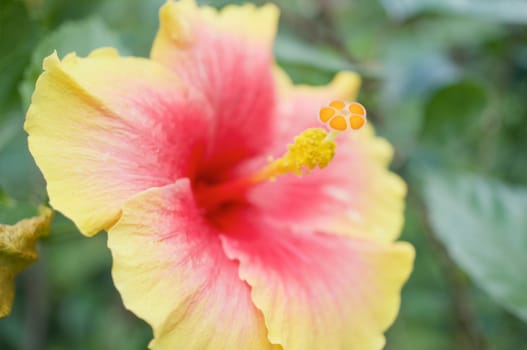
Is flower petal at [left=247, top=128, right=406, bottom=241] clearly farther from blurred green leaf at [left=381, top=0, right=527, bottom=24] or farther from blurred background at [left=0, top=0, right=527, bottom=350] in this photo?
blurred green leaf at [left=381, top=0, right=527, bottom=24]

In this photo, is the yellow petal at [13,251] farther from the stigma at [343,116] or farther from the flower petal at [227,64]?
the stigma at [343,116]

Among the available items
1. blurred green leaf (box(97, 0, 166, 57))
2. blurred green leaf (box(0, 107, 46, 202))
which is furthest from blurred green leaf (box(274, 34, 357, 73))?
blurred green leaf (box(0, 107, 46, 202))

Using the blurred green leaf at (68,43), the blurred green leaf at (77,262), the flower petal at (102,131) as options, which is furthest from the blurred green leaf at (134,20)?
the blurred green leaf at (77,262)

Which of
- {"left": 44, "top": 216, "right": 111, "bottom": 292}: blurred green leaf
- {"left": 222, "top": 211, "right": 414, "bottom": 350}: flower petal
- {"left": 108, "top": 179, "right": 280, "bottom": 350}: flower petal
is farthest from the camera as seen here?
{"left": 44, "top": 216, "right": 111, "bottom": 292}: blurred green leaf

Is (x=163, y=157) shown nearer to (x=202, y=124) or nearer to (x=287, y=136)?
(x=202, y=124)

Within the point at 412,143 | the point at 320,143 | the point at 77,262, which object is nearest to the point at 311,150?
the point at 320,143

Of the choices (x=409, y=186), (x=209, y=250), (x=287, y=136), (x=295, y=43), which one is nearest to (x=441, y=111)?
(x=409, y=186)
